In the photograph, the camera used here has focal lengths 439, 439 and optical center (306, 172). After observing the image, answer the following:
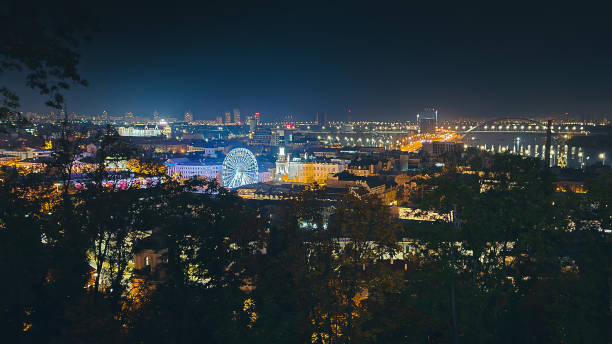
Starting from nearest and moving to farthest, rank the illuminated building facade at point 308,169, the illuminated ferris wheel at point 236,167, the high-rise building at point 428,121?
the illuminated ferris wheel at point 236,167 → the illuminated building facade at point 308,169 → the high-rise building at point 428,121

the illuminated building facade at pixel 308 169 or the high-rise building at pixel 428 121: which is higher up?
the high-rise building at pixel 428 121

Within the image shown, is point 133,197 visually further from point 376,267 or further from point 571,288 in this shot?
point 571,288

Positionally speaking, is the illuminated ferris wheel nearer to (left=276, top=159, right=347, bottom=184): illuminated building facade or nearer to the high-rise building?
(left=276, top=159, right=347, bottom=184): illuminated building facade

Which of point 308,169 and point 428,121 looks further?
point 428,121

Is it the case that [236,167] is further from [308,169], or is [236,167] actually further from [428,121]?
[428,121]

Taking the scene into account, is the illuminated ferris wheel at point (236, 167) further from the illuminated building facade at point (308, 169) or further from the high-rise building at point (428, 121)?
the high-rise building at point (428, 121)

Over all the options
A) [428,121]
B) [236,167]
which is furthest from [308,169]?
[428,121]

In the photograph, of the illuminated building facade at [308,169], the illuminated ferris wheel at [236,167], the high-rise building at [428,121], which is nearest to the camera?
the illuminated ferris wheel at [236,167]

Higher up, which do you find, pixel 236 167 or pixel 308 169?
pixel 236 167

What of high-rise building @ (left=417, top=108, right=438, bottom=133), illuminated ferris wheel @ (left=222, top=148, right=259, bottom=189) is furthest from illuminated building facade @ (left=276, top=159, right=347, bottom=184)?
high-rise building @ (left=417, top=108, right=438, bottom=133)

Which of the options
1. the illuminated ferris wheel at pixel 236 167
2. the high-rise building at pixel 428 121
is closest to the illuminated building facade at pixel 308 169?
the illuminated ferris wheel at pixel 236 167
